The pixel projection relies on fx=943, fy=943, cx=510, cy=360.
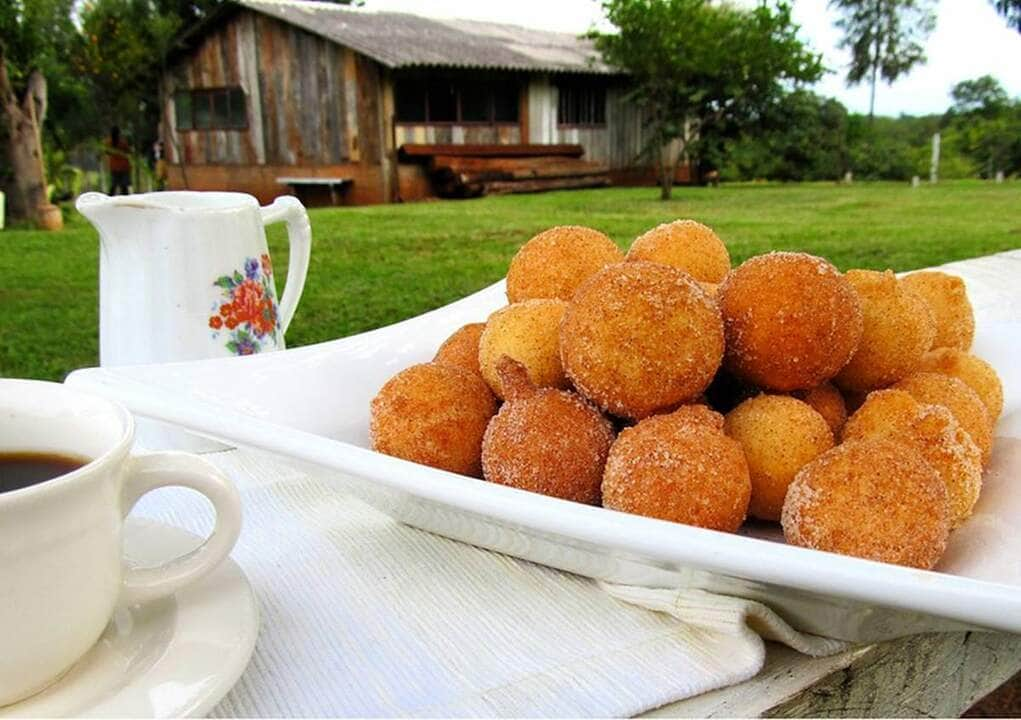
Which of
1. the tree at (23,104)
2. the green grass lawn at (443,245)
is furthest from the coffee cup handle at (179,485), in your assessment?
the tree at (23,104)

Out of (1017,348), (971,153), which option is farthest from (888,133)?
(1017,348)

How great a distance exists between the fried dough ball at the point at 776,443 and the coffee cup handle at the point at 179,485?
315 millimetres

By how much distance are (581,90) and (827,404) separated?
447 inches

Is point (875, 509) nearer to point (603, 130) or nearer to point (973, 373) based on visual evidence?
point (973, 373)

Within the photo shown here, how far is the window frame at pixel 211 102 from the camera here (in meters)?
11.2

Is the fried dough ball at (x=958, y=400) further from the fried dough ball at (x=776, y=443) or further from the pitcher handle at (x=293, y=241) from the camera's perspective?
the pitcher handle at (x=293, y=241)

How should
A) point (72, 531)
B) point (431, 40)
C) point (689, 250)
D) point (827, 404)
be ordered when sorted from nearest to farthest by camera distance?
point (72, 531)
point (827, 404)
point (689, 250)
point (431, 40)

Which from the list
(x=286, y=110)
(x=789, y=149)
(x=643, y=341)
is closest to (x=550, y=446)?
(x=643, y=341)

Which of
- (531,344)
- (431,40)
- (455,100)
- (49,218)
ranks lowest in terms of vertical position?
(49,218)

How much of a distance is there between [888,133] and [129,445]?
40.1 feet

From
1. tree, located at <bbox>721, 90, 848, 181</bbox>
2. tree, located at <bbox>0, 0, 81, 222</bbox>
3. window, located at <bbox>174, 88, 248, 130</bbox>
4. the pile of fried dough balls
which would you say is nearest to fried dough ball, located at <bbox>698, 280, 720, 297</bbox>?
the pile of fried dough balls

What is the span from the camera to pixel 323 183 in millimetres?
10398

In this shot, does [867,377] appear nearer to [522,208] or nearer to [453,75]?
[522,208]

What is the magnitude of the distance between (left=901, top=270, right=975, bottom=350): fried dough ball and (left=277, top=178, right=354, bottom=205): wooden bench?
992cm
